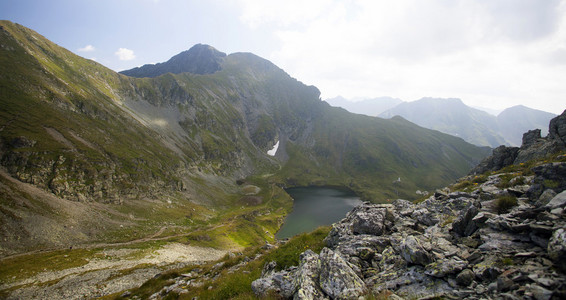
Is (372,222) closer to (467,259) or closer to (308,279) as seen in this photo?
(467,259)

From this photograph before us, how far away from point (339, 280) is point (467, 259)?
234 inches

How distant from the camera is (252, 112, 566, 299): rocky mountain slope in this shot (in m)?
7.89

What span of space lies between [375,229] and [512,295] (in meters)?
11.8

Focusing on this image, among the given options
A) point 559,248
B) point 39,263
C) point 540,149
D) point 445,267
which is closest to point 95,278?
point 39,263

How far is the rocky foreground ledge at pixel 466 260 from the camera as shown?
788cm

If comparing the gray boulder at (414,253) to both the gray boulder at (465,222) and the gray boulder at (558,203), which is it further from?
the gray boulder at (558,203)

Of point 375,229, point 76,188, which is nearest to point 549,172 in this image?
point 375,229

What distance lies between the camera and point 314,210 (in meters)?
146

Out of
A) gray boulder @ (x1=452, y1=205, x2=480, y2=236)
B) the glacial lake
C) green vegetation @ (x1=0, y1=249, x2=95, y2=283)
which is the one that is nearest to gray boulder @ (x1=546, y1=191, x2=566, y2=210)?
gray boulder @ (x1=452, y1=205, x2=480, y2=236)

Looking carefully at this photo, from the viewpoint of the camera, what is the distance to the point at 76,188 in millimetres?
86938

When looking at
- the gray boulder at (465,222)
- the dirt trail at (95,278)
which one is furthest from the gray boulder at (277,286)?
the dirt trail at (95,278)

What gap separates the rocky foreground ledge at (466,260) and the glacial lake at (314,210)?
8409cm

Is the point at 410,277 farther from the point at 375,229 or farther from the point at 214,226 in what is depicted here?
the point at 214,226

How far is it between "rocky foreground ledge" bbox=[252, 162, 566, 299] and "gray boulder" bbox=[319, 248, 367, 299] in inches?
1.8
